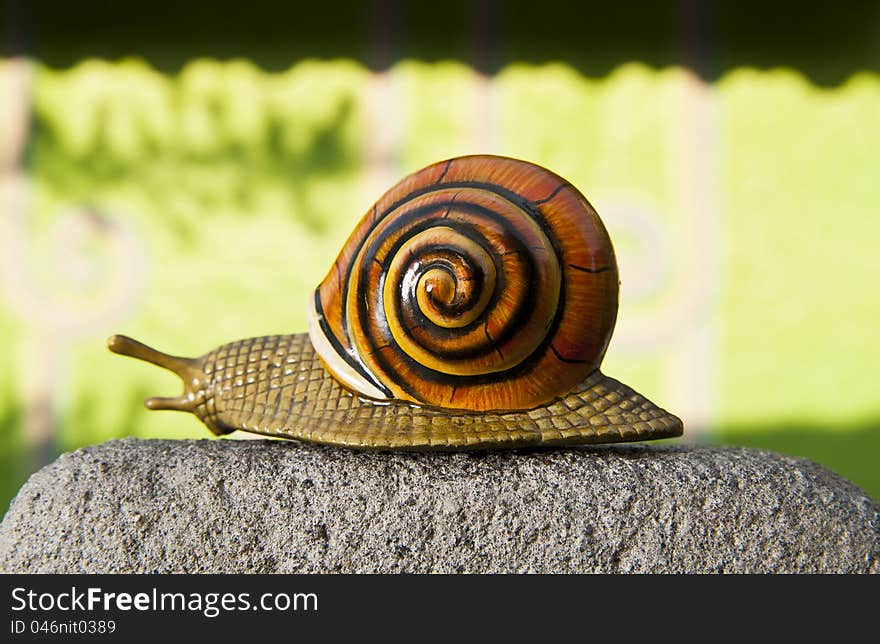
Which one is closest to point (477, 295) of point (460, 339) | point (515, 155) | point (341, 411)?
point (460, 339)

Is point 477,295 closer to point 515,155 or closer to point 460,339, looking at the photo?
point 460,339

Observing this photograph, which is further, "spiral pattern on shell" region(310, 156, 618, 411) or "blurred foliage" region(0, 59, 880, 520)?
"blurred foliage" region(0, 59, 880, 520)

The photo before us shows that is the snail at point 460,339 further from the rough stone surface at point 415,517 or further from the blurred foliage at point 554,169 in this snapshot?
the blurred foliage at point 554,169

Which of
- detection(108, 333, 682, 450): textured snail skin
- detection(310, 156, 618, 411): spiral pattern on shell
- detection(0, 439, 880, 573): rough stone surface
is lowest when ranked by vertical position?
detection(0, 439, 880, 573): rough stone surface

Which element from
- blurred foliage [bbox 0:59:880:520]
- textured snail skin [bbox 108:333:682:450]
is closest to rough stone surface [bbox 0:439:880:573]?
textured snail skin [bbox 108:333:682:450]

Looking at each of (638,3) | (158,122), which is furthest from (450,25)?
(158,122)

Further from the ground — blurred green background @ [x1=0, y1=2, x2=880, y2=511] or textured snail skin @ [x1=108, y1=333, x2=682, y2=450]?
blurred green background @ [x1=0, y1=2, x2=880, y2=511]

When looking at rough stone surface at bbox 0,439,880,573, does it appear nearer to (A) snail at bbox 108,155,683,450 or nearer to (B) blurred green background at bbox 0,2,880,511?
(A) snail at bbox 108,155,683,450

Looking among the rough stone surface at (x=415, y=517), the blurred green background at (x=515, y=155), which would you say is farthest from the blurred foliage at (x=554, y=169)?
the rough stone surface at (x=415, y=517)
